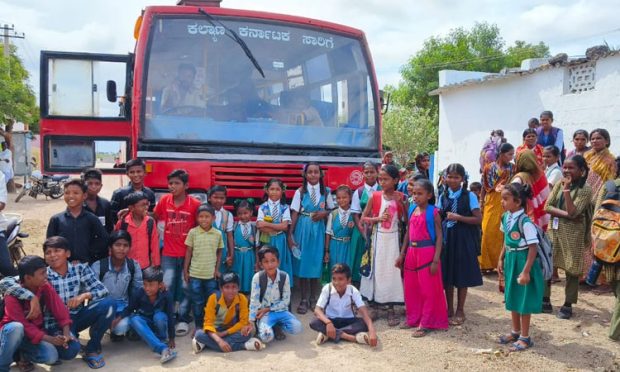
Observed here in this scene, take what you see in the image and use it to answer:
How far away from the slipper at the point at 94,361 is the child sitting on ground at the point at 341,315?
61.6 inches

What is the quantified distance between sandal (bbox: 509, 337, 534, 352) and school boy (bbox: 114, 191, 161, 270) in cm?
294

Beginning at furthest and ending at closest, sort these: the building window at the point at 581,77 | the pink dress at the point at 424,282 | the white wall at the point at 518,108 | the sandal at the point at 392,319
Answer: the building window at the point at 581,77
the white wall at the point at 518,108
the sandal at the point at 392,319
the pink dress at the point at 424,282

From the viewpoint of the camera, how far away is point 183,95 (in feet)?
15.4

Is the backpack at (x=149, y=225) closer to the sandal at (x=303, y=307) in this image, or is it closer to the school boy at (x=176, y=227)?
the school boy at (x=176, y=227)

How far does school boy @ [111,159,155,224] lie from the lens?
433cm

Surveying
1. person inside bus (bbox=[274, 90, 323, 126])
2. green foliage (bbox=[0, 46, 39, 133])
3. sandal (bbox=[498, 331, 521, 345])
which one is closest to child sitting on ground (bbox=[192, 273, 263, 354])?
person inside bus (bbox=[274, 90, 323, 126])

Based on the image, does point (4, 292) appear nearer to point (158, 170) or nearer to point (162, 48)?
point (158, 170)

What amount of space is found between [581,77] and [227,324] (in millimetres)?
9137

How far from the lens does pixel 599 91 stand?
944 cm

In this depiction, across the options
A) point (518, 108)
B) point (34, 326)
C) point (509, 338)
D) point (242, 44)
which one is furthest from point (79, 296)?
point (518, 108)

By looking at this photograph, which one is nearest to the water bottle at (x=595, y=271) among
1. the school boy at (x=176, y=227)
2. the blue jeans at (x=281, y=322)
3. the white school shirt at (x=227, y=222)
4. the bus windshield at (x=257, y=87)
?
the bus windshield at (x=257, y=87)

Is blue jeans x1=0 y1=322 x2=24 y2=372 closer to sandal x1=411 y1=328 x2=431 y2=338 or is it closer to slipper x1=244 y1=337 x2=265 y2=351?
slipper x1=244 y1=337 x2=265 y2=351

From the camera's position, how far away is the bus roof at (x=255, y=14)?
473 centimetres

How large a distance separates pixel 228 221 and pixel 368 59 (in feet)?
7.63
